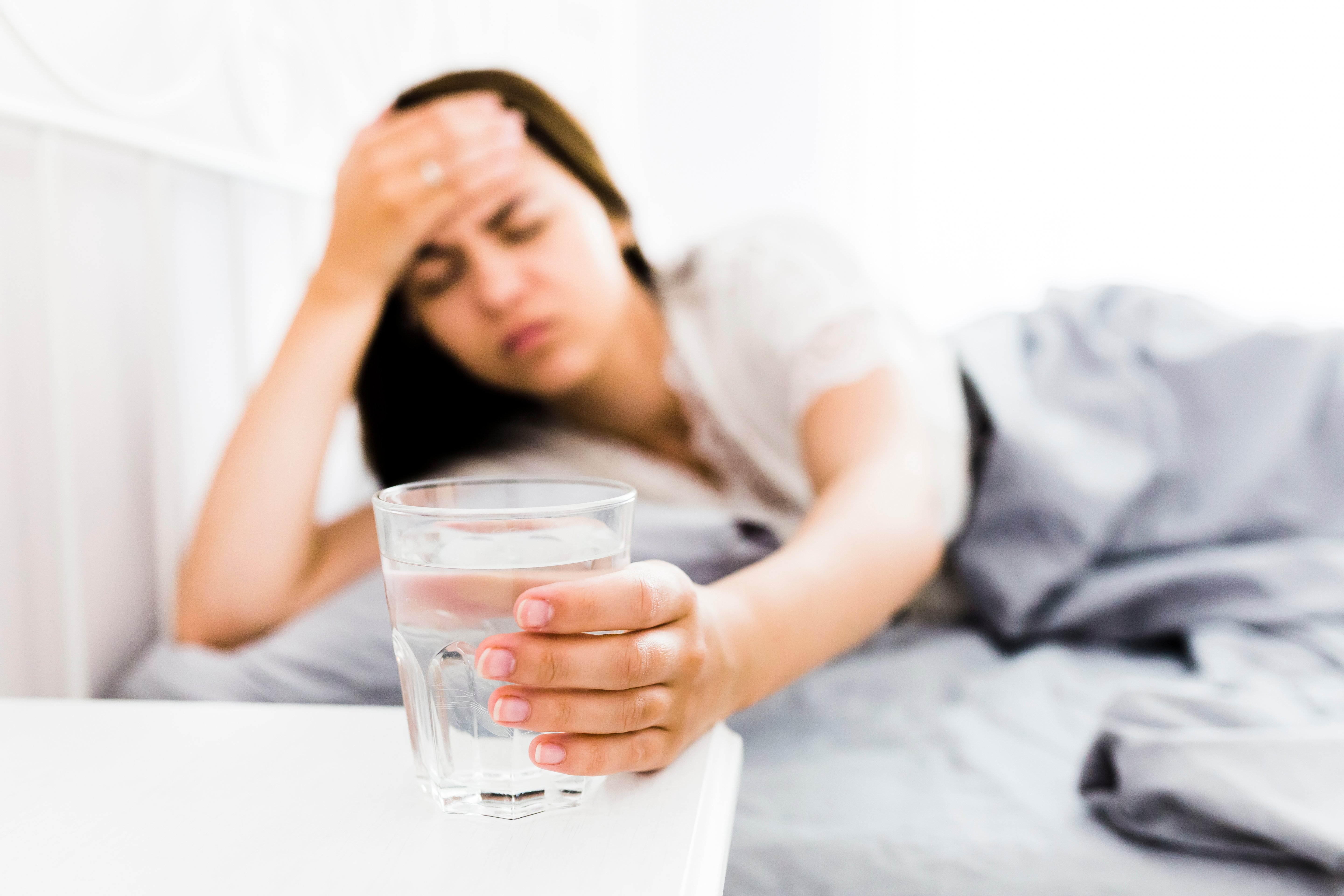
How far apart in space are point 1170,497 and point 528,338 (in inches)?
26.6

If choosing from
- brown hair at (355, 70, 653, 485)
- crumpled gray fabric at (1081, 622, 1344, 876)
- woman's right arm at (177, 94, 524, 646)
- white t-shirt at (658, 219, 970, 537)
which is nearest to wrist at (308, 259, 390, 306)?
woman's right arm at (177, 94, 524, 646)

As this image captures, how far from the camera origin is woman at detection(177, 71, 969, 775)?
1.76 ft

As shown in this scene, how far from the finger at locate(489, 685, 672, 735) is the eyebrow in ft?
2.11

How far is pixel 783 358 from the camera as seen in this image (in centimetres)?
84

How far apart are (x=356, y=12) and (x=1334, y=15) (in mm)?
1841

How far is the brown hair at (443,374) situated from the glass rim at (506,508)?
2.05 ft

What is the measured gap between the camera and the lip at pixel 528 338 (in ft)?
2.89

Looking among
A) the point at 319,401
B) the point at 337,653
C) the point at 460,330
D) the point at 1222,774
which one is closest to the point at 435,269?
the point at 460,330

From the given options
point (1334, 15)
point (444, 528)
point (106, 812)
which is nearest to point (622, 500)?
point (444, 528)

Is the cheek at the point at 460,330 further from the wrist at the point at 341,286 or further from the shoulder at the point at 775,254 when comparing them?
the shoulder at the point at 775,254

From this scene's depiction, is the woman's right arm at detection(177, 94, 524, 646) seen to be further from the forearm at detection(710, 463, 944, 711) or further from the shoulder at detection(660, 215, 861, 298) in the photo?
the forearm at detection(710, 463, 944, 711)

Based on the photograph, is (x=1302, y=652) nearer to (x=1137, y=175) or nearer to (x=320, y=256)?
(x=320, y=256)

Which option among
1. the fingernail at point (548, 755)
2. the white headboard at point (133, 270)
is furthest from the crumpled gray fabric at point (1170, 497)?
the white headboard at point (133, 270)

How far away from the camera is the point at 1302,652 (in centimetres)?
66
